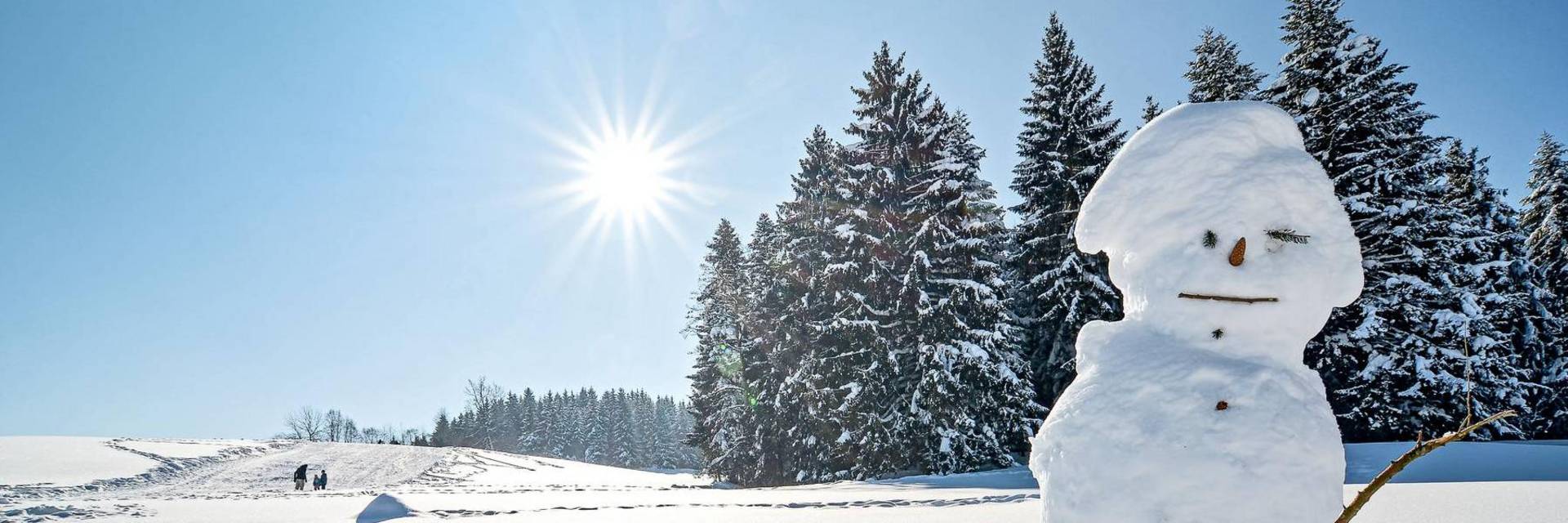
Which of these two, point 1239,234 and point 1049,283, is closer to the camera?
point 1239,234

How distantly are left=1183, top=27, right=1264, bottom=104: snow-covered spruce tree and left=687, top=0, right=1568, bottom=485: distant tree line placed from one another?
0.08 m

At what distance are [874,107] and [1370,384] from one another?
12.8 meters

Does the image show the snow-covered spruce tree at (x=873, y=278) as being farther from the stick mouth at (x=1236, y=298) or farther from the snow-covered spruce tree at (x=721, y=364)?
the stick mouth at (x=1236, y=298)

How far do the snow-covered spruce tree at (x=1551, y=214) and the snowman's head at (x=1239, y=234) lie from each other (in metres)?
29.6

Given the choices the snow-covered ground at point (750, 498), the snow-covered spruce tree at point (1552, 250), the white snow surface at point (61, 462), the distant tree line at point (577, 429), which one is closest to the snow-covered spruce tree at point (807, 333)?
the snow-covered ground at point (750, 498)

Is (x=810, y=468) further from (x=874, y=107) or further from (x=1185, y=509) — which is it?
(x=1185, y=509)

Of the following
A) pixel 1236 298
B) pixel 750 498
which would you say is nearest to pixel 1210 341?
pixel 1236 298

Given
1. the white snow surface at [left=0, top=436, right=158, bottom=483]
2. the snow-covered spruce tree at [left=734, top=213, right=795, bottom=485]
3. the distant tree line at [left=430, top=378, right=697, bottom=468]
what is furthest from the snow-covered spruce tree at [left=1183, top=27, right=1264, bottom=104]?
the distant tree line at [left=430, top=378, right=697, bottom=468]

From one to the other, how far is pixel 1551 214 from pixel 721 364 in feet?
96.6

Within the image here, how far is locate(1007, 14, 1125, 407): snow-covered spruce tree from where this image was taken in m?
15.6

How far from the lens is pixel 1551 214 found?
21.9 meters

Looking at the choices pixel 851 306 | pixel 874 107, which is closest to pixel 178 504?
pixel 851 306

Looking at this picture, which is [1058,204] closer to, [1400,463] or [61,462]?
[1400,463]

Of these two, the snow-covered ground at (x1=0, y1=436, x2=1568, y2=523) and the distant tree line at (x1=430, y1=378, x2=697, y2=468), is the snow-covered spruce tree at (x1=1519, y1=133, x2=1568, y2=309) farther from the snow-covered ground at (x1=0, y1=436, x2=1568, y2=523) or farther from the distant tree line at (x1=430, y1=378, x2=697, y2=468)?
the distant tree line at (x1=430, y1=378, x2=697, y2=468)
